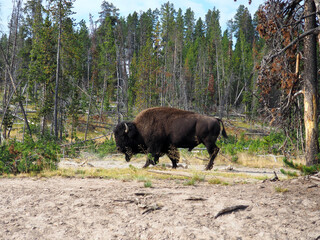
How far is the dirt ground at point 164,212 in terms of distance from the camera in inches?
171

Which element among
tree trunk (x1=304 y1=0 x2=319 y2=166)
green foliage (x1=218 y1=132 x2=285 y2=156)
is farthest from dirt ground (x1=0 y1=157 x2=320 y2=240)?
green foliage (x1=218 y1=132 x2=285 y2=156)

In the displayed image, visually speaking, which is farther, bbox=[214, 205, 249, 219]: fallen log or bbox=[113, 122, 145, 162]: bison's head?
bbox=[113, 122, 145, 162]: bison's head

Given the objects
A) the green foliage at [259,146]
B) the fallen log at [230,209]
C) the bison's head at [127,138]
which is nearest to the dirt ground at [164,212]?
the fallen log at [230,209]

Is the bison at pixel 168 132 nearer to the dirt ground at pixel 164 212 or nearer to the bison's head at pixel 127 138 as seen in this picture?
the bison's head at pixel 127 138

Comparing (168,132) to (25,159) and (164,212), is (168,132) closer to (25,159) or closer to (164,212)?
(25,159)

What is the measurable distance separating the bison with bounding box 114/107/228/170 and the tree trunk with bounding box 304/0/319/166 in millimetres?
4032

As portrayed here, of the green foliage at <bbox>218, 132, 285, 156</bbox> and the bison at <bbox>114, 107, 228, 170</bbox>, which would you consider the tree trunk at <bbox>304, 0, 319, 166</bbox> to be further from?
the green foliage at <bbox>218, 132, 285, 156</bbox>

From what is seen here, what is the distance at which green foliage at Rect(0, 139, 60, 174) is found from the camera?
894 cm

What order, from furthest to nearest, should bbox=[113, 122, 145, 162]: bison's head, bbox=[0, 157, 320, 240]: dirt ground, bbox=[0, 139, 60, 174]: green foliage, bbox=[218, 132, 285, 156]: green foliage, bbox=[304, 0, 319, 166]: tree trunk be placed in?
bbox=[218, 132, 285, 156]: green foliage → bbox=[113, 122, 145, 162]: bison's head → bbox=[0, 139, 60, 174]: green foliage → bbox=[304, 0, 319, 166]: tree trunk → bbox=[0, 157, 320, 240]: dirt ground

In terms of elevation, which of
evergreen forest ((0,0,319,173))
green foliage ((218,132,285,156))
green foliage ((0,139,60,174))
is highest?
evergreen forest ((0,0,319,173))

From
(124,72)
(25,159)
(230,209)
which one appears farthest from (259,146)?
(124,72)

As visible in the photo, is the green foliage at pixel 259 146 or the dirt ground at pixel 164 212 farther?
the green foliage at pixel 259 146

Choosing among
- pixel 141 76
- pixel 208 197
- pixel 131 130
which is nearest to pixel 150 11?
pixel 141 76

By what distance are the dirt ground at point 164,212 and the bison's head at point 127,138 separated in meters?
4.68
